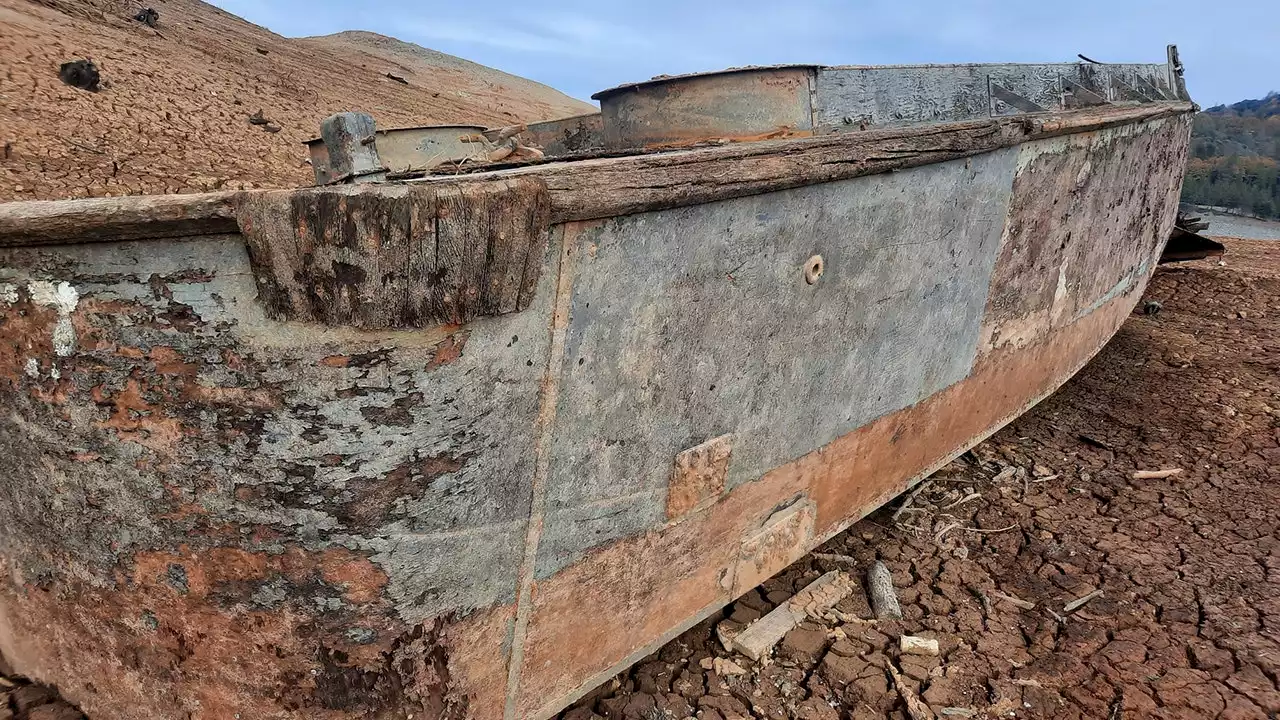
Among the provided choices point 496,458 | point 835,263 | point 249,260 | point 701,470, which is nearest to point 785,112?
point 835,263

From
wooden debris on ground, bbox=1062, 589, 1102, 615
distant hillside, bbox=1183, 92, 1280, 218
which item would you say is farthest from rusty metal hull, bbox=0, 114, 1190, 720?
distant hillside, bbox=1183, 92, 1280, 218

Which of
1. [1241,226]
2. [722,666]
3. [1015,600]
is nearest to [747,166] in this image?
[722,666]

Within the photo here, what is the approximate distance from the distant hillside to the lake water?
130cm

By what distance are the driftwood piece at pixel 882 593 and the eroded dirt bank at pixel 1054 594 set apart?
1.7 inches

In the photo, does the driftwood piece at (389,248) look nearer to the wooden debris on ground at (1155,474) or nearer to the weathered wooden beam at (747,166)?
the weathered wooden beam at (747,166)

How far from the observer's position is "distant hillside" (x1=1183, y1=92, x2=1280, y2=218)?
22391mm

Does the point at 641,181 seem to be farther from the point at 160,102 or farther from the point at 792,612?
the point at 160,102

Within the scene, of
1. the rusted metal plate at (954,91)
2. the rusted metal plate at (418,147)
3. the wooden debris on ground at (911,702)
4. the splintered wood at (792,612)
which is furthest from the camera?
the rusted metal plate at (418,147)

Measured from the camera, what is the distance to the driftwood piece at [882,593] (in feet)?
9.33

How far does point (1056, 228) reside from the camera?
387cm

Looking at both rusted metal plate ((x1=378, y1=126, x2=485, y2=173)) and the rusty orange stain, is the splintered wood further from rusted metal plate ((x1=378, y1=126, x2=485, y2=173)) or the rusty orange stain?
rusted metal plate ((x1=378, y1=126, x2=485, y2=173))

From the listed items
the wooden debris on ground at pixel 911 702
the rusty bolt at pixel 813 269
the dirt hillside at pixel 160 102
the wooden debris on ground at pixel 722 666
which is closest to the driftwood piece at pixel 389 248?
the rusty bolt at pixel 813 269

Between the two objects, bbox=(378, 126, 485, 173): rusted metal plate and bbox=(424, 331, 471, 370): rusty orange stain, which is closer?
bbox=(424, 331, 471, 370): rusty orange stain

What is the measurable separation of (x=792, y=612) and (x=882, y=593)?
410 mm
